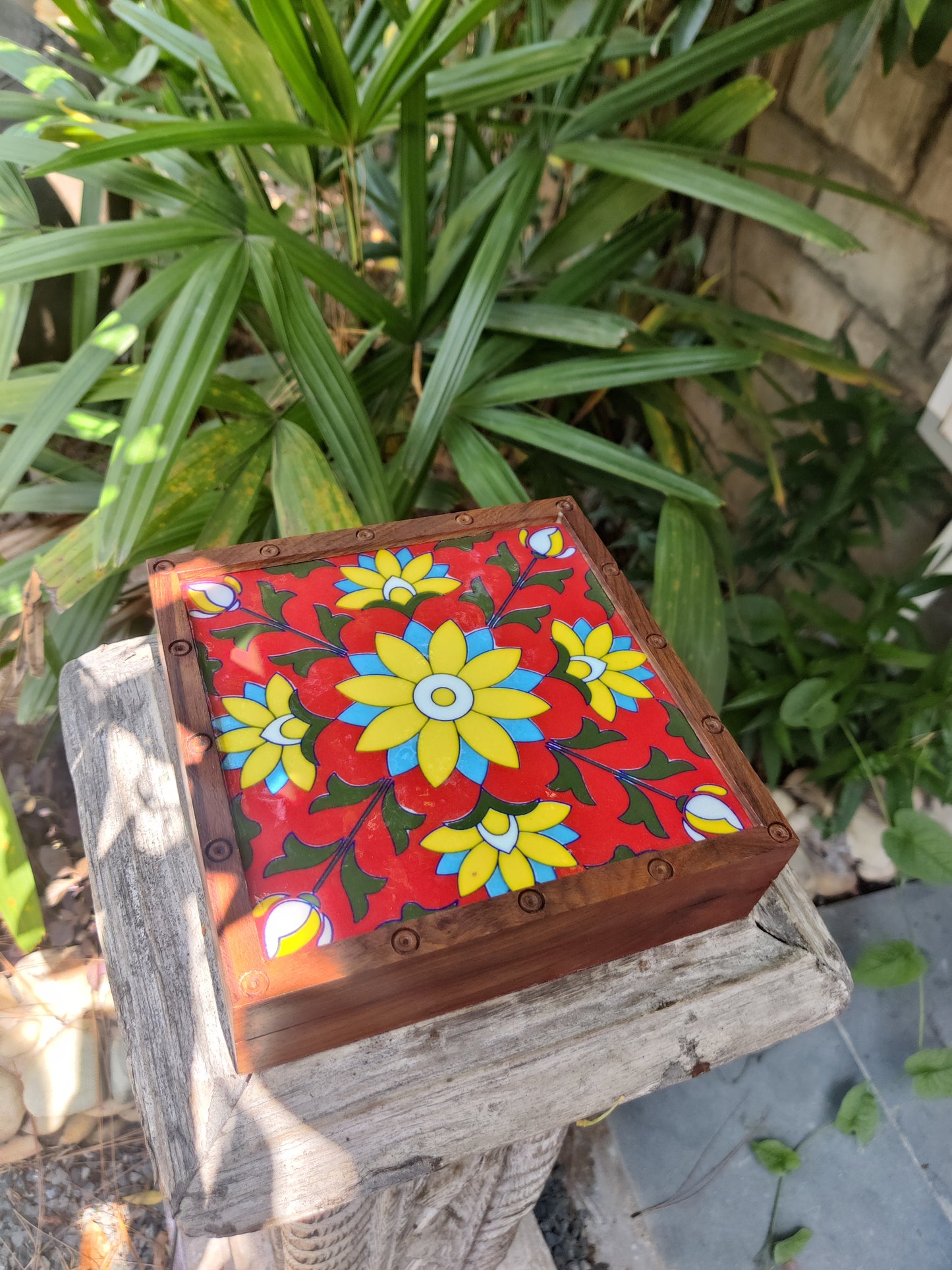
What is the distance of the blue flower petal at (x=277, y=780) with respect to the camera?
50 cm

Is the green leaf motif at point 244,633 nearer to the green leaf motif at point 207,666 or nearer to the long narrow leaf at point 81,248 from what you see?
the green leaf motif at point 207,666

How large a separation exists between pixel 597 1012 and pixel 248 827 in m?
0.28

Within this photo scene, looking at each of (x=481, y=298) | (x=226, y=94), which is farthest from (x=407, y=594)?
(x=226, y=94)

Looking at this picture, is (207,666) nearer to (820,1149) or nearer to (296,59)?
(296,59)

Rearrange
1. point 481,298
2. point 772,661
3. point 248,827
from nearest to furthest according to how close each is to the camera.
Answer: point 248,827, point 481,298, point 772,661

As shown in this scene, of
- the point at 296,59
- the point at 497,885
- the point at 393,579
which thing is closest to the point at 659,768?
the point at 497,885

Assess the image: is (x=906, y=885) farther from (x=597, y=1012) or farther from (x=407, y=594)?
(x=407, y=594)

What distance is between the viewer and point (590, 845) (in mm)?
498

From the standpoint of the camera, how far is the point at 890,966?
3.67 feet

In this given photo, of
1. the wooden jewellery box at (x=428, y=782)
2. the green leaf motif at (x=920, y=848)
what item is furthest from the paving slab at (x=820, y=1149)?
the wooden jewellery box at (x=428, y=782)

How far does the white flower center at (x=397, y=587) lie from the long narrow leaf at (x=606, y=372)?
0.46 m

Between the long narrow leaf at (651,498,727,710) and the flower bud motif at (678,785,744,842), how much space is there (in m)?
0.37

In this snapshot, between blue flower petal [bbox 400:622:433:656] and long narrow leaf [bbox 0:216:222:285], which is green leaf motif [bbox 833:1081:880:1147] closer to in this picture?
blue flower petal [bbox 400:622:433:656]

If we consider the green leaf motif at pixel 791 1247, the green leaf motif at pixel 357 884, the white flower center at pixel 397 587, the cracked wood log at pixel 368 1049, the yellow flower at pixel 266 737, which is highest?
the white flower center at pixel 397 587
